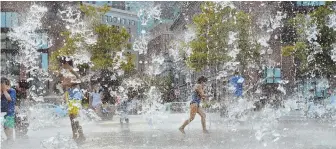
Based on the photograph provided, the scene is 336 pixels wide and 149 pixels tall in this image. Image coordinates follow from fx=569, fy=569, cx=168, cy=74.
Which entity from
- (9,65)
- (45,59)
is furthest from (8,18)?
(45,59)

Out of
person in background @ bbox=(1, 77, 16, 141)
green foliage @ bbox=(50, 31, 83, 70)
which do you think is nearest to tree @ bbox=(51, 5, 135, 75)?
green foliage @ bbox=(50, 31, 83, 70)

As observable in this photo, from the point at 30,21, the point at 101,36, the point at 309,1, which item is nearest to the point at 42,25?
the point at 30,21

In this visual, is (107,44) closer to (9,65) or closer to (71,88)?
(9,65)

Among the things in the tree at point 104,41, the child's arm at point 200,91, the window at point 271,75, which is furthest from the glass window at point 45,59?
the child's arm at point 200,91

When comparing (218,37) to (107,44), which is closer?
(218,37)

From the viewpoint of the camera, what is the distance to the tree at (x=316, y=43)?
30422 millimetres

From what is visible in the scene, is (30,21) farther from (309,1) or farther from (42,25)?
(309,1)

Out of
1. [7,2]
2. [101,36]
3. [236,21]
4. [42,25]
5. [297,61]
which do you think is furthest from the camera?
[42,25]

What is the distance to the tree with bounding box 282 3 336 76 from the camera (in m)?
30.4

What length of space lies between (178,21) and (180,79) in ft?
22.4

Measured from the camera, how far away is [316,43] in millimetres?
31594

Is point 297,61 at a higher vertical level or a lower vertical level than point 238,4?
lower

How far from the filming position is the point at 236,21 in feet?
112

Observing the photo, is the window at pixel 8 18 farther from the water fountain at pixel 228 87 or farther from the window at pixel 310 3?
the window at pixel 310 3
